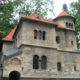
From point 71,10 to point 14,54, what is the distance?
2530 cm

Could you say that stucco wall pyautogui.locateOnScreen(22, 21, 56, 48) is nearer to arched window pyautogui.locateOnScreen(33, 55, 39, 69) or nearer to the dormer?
arched window pyautogui.locateOnScreen(33, 55, 39, 69)

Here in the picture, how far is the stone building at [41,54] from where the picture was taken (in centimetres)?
1802

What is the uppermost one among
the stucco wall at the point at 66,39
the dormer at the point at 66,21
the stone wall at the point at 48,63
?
the dormer at the point at 66,21

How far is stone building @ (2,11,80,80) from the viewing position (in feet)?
59.1

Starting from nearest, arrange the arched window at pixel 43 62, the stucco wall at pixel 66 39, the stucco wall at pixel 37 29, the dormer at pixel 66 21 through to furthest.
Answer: the stucco wall at pixel 37 29 → the arched window at pixel 43 62 → the stucco wall at pixel 66 39 → the dormer at pixel 66 21

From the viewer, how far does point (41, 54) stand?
19391 millimetres

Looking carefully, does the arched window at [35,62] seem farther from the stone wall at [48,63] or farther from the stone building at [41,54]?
the stone wall at [48,63]

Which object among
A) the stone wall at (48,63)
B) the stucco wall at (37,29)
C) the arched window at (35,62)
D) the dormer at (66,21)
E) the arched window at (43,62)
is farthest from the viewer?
the dormer at (66,21)

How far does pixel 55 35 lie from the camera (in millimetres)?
22172

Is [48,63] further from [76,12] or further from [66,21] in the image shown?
[76,12]

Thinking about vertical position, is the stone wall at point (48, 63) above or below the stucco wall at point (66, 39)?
below

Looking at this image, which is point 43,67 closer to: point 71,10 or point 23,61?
point 23,61

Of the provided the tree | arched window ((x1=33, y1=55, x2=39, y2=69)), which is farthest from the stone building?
the tree

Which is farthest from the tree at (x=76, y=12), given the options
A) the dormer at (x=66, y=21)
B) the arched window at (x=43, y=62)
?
the arched window at (x=43, y=62)
